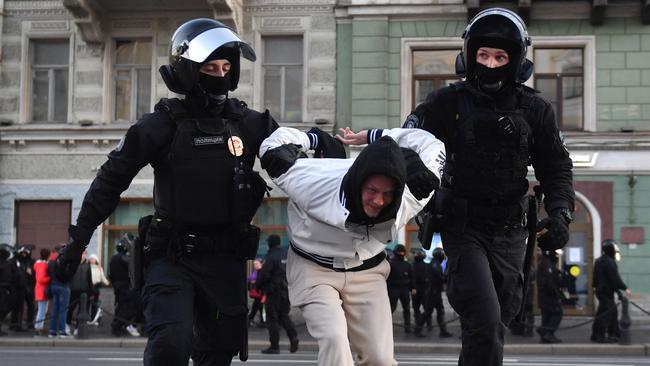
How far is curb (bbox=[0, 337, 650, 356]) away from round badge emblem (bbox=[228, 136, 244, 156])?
10608 millimetres

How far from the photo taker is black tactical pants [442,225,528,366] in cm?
493

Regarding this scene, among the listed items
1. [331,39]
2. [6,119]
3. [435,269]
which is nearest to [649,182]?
[435,269]

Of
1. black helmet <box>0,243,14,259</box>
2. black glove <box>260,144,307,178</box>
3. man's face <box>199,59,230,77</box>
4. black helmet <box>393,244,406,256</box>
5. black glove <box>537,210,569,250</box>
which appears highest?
man's face <box>199,59,230,77</box>

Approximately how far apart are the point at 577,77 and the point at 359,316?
1652 cm

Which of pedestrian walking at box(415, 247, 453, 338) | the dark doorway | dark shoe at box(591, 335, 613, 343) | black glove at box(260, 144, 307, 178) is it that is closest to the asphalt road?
dark shoe at box(591, 335, 613, 343)

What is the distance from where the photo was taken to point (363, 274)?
4.82m

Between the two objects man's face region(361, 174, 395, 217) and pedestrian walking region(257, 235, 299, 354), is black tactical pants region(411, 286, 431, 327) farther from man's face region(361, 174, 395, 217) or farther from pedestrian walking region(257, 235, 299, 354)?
man's face region(361, 174, 395, 217)

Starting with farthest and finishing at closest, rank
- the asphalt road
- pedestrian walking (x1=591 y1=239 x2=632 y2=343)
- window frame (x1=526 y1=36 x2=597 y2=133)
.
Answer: window frame (x1=526 y1=36 x2=597 y2=133)
pedestrian walking (x1=591 y1=239 x2=632 y2=343)
the asphalt road

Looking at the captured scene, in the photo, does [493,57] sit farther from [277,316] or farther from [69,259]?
[277,316]

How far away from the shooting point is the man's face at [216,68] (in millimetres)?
5137

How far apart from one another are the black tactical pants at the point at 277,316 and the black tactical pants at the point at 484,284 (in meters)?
9.04

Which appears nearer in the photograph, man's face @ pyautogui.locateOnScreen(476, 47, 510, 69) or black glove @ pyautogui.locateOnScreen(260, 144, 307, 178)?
black glove @ pyautogui.locateOnScreen(260, 144, 307, 178)

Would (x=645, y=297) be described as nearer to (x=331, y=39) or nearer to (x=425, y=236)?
(x=331, y=39)

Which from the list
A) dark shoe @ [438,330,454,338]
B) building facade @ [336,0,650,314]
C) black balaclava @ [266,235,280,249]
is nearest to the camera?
black balaclava @ [266,235,280,249]
